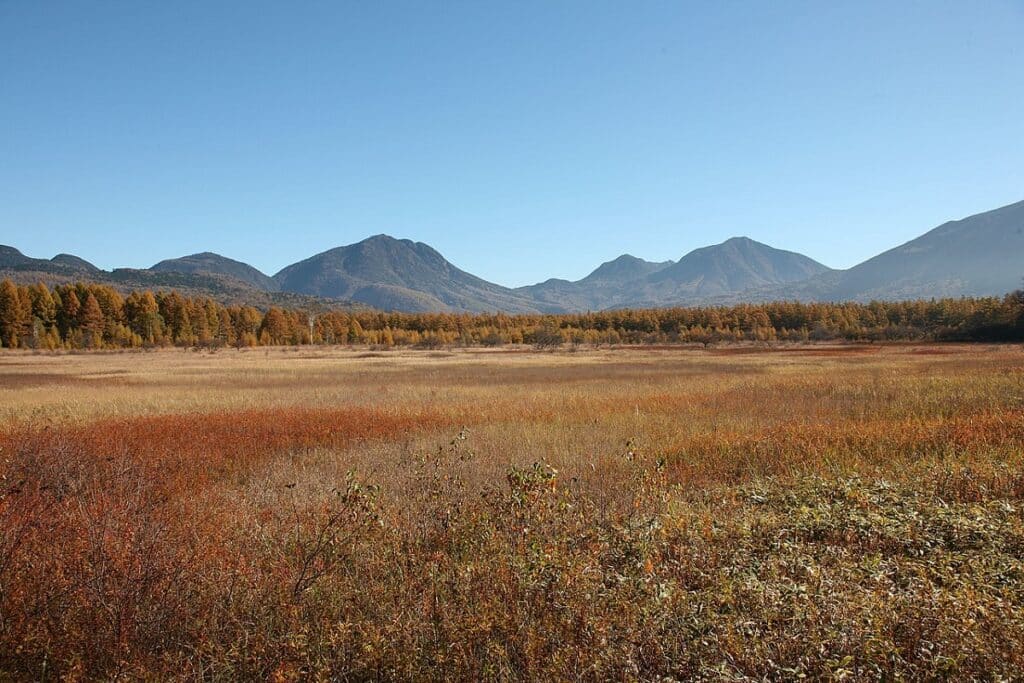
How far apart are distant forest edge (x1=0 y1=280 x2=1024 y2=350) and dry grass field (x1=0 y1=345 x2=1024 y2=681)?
Result: 95226 millimetres

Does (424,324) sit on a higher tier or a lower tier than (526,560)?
higher

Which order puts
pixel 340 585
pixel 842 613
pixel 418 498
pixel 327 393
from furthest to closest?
1. pixel 327 393
2. pixel 418 498
3. pixel 340 585
4. pixel 842 613

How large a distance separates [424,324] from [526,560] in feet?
556

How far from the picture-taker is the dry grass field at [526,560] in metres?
4.70

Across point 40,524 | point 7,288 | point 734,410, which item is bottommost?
point 734,410

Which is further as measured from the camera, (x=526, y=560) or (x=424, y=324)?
(x=424, y=324)

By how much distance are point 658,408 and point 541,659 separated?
1667cm

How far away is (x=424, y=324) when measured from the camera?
6826 inches

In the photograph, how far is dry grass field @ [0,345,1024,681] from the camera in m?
4.70

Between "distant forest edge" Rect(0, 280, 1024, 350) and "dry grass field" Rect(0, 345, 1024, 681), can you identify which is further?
"distant forest edge" Rect(0, 280, 1024, 350)

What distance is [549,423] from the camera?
1731 centimetres

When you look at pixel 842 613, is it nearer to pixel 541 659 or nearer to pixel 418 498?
pixel 541 659

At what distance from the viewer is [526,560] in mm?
6109

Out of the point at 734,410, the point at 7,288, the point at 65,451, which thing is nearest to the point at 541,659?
the point at 65,451
